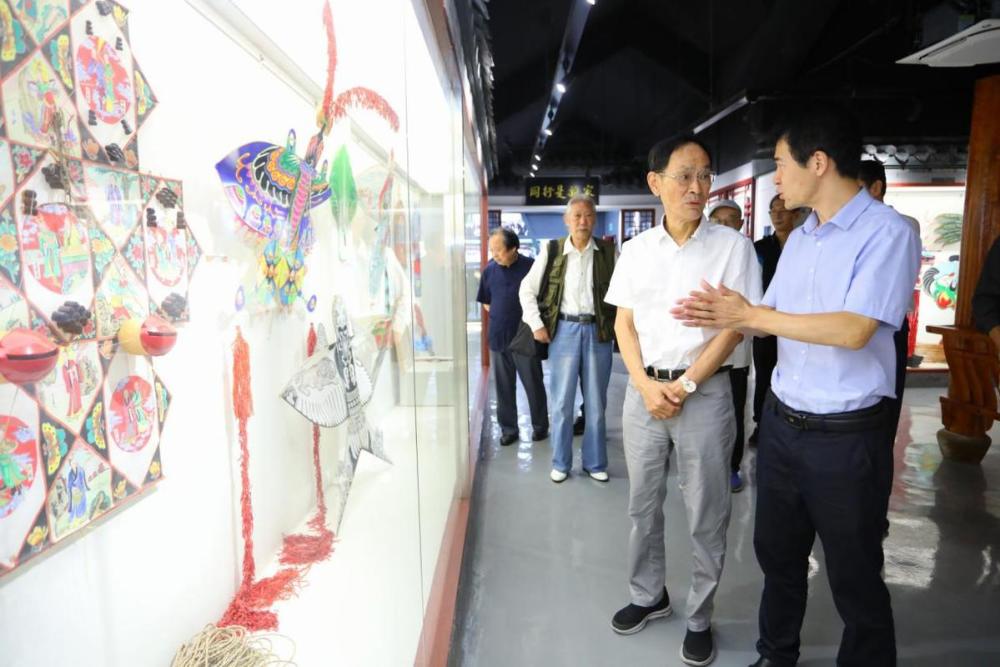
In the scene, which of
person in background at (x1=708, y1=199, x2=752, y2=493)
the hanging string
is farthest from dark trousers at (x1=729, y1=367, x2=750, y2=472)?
the hanging string

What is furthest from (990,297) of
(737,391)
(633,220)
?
(633,220)

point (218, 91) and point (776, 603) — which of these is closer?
point (218, 91)

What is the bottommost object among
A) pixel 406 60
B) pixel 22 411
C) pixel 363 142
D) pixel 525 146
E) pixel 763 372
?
pixel 763 372

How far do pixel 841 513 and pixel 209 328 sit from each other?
1463mm

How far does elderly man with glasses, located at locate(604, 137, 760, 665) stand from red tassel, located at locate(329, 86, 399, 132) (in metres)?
0.90

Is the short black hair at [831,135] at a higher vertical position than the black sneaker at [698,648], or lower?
higher

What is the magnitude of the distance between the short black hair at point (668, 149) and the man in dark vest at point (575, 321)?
1.31 m

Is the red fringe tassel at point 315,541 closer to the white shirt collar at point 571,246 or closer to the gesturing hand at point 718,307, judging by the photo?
the gesturing hand at point 718,307

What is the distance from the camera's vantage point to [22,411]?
411mm

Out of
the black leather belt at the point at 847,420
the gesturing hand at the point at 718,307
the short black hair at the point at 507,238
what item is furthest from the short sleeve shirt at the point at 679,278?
the short black hair at the point at 507,238

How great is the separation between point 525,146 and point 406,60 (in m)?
11.2

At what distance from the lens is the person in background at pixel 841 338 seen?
53.2 inches

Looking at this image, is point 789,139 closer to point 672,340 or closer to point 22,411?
point 672,340

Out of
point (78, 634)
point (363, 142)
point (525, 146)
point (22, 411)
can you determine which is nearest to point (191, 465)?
point (78, 634)
